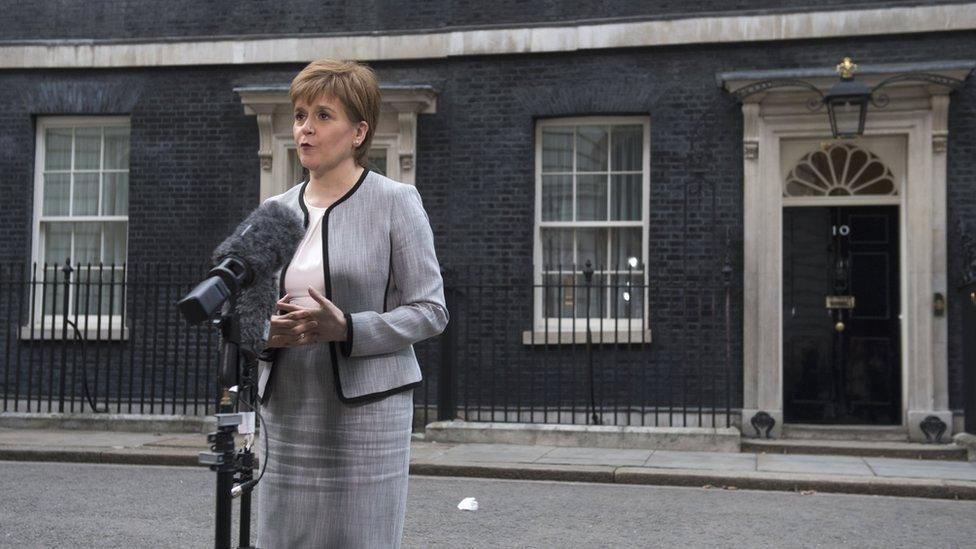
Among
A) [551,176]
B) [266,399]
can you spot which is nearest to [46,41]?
[551,176]

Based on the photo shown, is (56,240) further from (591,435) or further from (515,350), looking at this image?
(591,435)

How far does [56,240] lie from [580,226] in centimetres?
619

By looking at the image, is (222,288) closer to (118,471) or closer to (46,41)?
(118,471)

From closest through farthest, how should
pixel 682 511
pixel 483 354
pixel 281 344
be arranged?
pixel 281 344, pixel 682 511, pixel 483 354

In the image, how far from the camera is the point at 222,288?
2.16 metres

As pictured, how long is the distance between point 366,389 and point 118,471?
719cm

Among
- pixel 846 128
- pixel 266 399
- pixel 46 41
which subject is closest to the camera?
pixel 266 399

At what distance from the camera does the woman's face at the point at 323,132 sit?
104 inches

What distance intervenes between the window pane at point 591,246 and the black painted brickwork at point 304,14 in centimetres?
229

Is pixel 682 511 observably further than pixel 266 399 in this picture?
Yes

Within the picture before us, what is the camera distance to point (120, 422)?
1146 centimetres

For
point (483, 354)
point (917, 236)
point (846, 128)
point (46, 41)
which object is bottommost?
point (483, 354)

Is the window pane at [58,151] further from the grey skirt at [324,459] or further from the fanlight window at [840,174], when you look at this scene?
the grey skirt at [324,459]

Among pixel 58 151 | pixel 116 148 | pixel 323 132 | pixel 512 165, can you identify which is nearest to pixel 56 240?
pixel 58 151
